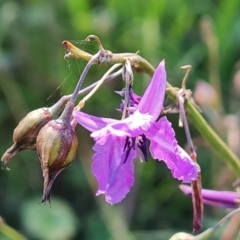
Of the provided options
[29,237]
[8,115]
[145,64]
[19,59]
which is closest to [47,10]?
[19,59]

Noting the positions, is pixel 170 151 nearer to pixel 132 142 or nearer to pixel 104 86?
pixel 132 142

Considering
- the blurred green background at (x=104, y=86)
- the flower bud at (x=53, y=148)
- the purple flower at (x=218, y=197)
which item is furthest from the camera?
the blurred green background at (x=104, y=86)

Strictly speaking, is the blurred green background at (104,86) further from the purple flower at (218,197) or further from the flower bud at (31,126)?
the flower bud at (31,126)

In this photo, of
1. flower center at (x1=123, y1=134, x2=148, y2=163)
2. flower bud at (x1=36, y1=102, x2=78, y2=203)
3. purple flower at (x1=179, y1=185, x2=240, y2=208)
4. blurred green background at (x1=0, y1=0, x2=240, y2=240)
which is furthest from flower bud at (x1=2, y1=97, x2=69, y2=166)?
blurred green background at (x1=0, y1=0, x2=240, y2=240)

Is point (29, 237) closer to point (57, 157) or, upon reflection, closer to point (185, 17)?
point (185, 17)

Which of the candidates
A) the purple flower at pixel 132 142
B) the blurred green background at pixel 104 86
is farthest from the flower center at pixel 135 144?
the blurred green background at pixel 104 86

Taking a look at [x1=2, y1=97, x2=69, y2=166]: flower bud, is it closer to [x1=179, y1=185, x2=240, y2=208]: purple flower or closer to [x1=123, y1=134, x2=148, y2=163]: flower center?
[x1=123, y1=134, x2=148, y2=163]: flower center
